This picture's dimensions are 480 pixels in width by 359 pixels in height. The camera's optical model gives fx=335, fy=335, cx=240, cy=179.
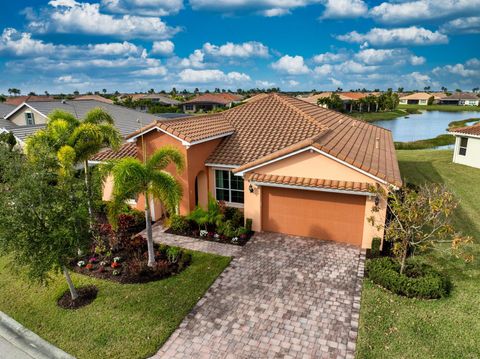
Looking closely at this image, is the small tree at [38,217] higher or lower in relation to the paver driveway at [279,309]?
higher

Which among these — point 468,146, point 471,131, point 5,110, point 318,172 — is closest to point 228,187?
point 318,172

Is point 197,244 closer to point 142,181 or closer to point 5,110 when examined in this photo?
point 142,181

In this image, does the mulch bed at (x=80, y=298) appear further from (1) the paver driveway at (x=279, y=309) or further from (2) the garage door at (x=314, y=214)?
(2) the garage door at (x=314, y=214)

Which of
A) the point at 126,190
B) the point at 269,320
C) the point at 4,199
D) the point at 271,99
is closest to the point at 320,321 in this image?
the point at 269,320

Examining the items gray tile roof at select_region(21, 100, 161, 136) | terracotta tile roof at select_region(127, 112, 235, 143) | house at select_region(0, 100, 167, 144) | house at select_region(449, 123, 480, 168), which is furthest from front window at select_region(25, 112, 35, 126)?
house at select_region(449, 123, 480, 168)

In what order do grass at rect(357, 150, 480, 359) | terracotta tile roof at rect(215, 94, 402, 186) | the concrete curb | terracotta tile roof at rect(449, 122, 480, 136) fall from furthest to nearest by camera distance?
terracotta tile roof at rect(449, 122, 480, 136) < terracotta tile roof at rect(215, 94, 402, 186) < the concrete curb < grass at rect(357, 150, 480, 359)

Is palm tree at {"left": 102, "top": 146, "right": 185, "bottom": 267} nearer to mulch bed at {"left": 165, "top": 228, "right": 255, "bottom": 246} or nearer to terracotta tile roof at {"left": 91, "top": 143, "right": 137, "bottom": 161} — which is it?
mulch bed at {"left": 165, "top": 228, "right": 255, "bottom": 246}

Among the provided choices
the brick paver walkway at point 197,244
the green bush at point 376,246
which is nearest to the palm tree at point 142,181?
the brick paver walkway at point 197,244
